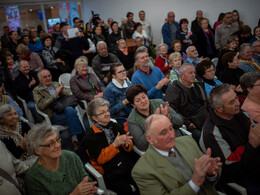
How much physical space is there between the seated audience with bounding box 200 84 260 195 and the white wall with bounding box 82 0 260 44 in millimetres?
6155

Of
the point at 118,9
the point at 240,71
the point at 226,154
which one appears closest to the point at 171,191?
the point at 226,154

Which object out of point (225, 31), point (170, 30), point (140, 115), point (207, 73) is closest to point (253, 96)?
point (207, 73)

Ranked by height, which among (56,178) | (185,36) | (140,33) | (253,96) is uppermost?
(140,33)

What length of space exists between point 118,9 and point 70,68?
5322 mm

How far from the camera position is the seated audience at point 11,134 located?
233 centimetres

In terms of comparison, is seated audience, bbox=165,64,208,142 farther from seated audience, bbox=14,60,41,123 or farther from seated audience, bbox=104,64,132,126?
seated audience, bbox=14,60,41,123

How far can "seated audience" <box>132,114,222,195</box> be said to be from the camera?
146 centimetres

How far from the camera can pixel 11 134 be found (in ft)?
7.88

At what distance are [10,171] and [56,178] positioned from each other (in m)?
0.42

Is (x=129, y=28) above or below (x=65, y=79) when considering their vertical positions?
above

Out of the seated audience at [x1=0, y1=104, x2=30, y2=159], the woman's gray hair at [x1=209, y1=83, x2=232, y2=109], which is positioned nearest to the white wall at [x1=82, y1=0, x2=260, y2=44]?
the woman's gray hair at [x1=209, y1=83, x2=232, y2=109]

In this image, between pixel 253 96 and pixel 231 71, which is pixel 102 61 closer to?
pixel 231 71

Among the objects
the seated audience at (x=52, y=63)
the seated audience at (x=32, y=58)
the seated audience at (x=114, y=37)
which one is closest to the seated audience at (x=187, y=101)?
the seated audience at (x=52, y=63)

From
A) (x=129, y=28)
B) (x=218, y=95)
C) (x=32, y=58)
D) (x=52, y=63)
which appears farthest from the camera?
(x=129, y=28)
